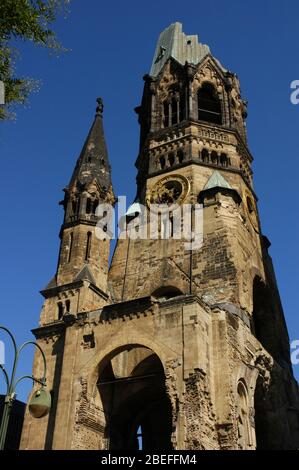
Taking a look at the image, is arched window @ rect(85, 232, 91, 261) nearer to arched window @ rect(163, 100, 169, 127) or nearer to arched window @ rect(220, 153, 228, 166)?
arched window @ rect(220, 153, 228, 166)

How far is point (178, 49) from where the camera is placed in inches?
1624

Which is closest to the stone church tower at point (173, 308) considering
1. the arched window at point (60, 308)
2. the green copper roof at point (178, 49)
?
the arched window at point (60, 308)

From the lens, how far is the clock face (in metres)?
32.1

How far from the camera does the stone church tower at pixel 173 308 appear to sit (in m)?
22.6

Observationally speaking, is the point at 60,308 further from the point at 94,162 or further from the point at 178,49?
the point at 178,49

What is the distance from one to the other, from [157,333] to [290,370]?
10.6 m

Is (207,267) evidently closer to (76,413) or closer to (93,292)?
(93,292)

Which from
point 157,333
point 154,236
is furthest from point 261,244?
point 157,333

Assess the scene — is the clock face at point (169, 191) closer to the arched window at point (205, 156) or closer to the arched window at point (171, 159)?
the arched window at point (171, 159)

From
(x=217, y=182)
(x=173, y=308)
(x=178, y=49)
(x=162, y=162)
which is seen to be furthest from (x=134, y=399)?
(x=178, y=49)

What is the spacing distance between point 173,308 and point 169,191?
10.8 metres

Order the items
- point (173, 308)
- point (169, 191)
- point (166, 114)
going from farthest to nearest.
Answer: point (166, 114) < point (169, 191) < point (173, 308)

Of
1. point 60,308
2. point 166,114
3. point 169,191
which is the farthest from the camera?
point 166,114
